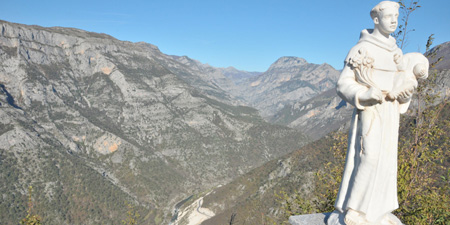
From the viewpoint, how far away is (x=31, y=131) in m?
138

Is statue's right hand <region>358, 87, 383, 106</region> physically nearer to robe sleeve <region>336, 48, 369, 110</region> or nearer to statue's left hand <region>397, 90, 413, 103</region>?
robe sleeve <region>336, 48, 369, 110</region>

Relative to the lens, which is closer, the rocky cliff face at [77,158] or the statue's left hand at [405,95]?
the statue's left hand at [405,95]

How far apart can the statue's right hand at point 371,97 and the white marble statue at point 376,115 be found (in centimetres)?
12

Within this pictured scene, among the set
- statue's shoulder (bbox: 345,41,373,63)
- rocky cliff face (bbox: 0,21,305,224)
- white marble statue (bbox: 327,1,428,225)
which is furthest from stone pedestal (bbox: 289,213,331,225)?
rocky cliff face (bbox: 0,21,305,224)

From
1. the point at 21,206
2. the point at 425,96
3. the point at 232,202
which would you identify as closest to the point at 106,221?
the point at 21,206

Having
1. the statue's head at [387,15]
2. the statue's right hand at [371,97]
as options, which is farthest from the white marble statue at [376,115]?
the statue's right hand at [371,97]

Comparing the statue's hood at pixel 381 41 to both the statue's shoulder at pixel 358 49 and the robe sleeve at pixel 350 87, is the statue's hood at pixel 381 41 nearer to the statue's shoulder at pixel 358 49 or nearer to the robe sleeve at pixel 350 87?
the statue's shoulder at pixel 358 49

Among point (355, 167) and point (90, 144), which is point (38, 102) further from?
point (355, 167)

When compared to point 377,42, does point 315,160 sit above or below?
below

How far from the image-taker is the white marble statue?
7027mm

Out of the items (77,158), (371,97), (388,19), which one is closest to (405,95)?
(371,97)

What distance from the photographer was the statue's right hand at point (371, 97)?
6.54 m

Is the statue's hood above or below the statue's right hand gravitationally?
above

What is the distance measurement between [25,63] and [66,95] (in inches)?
1054
